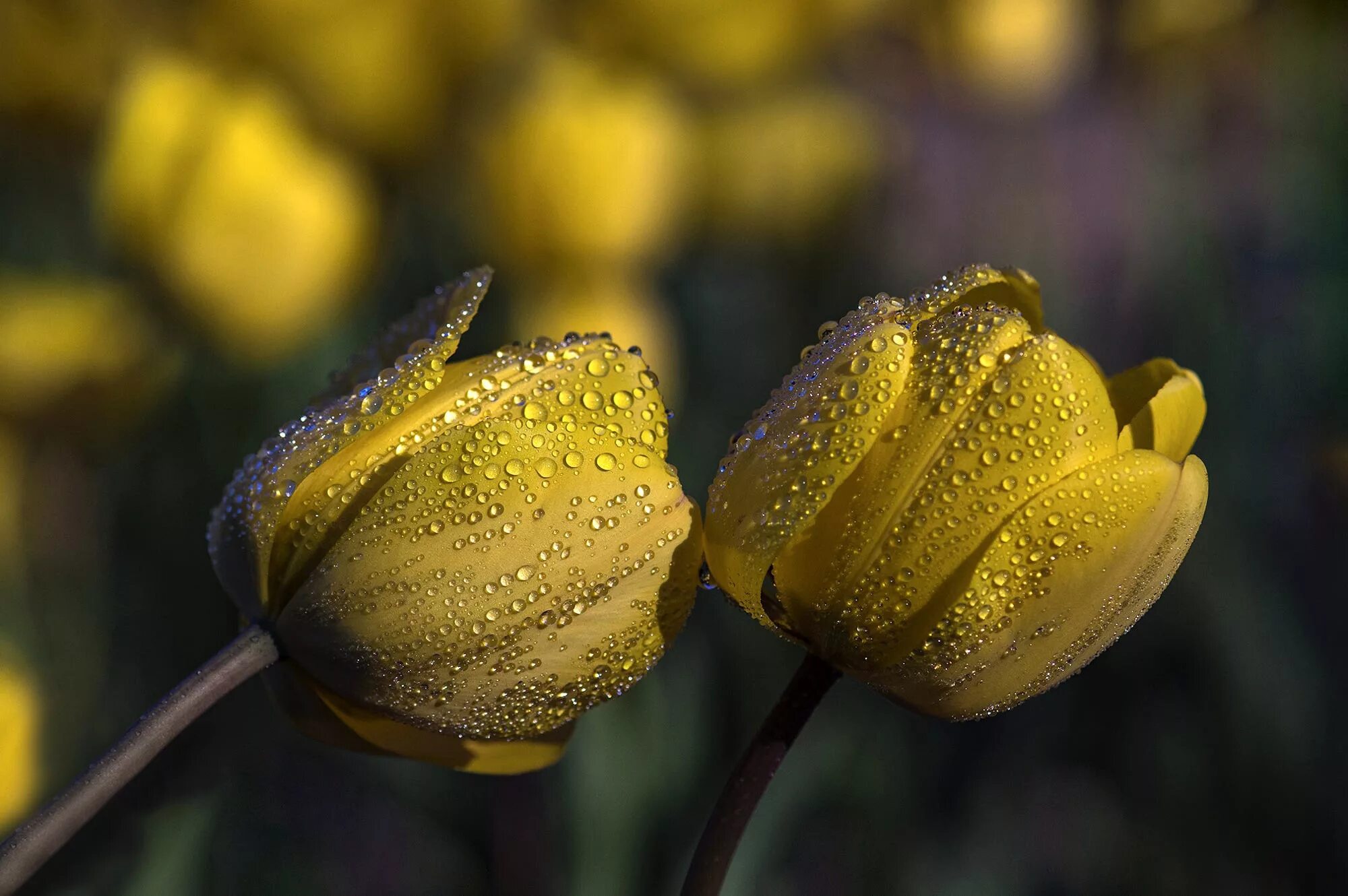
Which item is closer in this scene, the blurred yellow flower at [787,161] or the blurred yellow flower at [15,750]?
the blurred yellow flower at [15,750]

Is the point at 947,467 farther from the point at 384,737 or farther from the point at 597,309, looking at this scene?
the point at 597,309

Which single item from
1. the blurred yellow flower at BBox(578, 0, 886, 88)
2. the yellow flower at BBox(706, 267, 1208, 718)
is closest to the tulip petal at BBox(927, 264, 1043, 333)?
the yellow flower at BBox(706, 267, 1208, 718)

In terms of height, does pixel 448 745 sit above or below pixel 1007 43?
below

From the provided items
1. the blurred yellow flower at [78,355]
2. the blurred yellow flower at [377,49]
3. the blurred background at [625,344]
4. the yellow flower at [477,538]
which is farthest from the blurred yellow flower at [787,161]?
the yellow flower at [477,538]

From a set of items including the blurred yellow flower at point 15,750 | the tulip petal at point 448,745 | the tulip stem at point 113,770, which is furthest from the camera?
the blurred yellow flower at point 15,750

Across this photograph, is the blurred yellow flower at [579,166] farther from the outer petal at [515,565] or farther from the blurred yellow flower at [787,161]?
the outer petal at [515,565]

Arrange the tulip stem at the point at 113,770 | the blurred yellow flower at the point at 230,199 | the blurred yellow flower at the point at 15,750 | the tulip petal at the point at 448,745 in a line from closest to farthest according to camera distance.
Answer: the tulip stem at the point at 113,770 < the tulip petal at the point at 448,745 < the blurred yellow flower at the point at 15,750 < the blurred yellow flower at the point at 230,199

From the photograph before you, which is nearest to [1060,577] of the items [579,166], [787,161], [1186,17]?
[579,166]

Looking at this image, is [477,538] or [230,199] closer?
[477,538]
